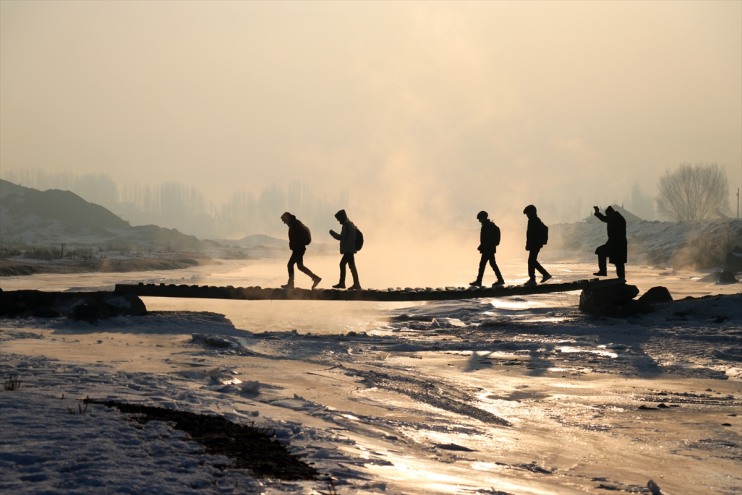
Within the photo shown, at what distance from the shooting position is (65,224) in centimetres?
14838

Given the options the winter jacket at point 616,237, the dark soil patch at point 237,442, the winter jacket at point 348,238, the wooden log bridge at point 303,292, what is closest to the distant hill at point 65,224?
the wooden log bridge at point 303,292

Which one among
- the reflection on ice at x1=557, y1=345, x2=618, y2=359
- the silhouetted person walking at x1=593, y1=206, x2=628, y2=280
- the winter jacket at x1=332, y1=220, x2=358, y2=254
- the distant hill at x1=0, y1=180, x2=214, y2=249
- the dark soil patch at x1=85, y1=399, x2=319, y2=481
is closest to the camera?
the dark soil patch at x1=85, y1=399, x2=319, y2=481

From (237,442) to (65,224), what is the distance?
504 ft

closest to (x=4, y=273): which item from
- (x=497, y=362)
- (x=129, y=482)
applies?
(x=497, y=362)

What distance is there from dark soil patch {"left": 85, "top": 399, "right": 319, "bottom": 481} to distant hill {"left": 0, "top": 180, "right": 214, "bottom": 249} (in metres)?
129

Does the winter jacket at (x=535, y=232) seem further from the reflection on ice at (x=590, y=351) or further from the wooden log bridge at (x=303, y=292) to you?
the reflection on ice at (x=590, y=351)

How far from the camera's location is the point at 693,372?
1393 cm

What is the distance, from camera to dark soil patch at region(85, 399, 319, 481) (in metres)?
5.79

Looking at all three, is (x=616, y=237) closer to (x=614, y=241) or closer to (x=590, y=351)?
(x=614, y=241)

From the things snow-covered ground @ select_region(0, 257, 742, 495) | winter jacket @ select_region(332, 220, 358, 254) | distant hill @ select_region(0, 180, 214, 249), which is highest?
distant hill @ select_region(0, 180, 214, 249)

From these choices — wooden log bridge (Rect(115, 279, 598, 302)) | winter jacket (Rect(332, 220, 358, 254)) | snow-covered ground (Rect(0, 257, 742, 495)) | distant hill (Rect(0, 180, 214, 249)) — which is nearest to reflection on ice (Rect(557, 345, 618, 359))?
snow-covered ground (Rect(0, 257, 742, 495))

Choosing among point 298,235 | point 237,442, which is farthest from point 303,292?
point 237,442

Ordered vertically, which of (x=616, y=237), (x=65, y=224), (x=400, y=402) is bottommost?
(x=400, y=402)

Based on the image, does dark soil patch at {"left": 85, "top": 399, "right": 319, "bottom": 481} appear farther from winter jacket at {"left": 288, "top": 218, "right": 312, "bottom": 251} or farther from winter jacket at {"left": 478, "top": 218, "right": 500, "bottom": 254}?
winter jacket at {"left": 478, "top": 218, "right": 500, "bottom": 254}
